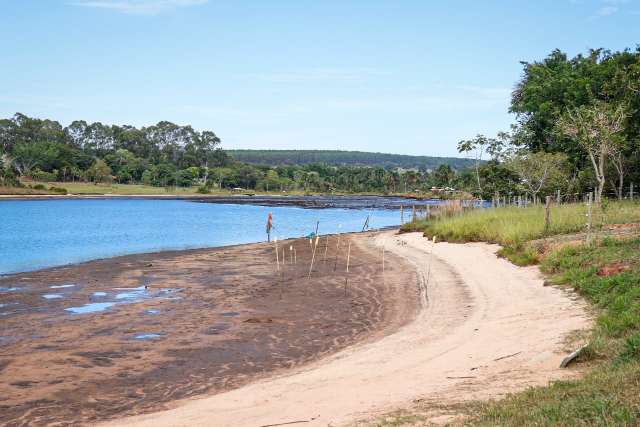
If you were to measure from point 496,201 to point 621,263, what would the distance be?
29255 millimetres

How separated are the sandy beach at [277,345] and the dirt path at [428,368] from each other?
0.11ft

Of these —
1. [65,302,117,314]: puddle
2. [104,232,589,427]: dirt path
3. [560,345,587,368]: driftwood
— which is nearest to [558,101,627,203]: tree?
[104,232,589,427]: dirt path

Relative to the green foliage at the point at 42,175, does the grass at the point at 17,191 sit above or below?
below

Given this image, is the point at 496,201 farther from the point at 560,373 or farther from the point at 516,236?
the point at 560,373

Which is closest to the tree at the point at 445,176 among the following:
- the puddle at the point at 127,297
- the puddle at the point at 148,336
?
the puddle at the point at 127,297

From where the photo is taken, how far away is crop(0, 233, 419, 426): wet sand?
11.1m

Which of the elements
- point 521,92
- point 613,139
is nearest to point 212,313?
point 613,139

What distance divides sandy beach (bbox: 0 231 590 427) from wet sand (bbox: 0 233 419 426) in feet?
0.13

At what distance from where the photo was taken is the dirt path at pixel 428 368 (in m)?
9.09

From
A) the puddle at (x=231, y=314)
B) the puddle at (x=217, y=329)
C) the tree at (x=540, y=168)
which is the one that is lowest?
the puddle at (x=217, y=329)

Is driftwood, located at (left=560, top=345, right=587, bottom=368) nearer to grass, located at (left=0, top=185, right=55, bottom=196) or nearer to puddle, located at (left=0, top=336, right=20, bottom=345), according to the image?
puddle, located at (left=0, top=336, right=20, bottom=345)

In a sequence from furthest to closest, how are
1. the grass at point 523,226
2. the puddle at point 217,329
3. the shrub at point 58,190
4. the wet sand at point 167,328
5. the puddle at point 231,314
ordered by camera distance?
the shrub at point 58,190
the grass at point 523,226
the puddle at point 231,314
the puddle at point 217,329
the wet sand at point 167,328

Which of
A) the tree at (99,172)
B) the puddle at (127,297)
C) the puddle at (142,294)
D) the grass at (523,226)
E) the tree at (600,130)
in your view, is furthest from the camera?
the tree at (99,172)

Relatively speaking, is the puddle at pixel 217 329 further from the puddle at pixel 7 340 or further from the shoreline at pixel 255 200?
the shoreline at pixel 255 200
